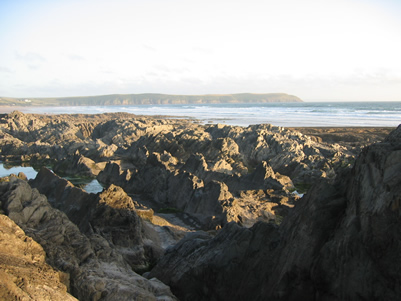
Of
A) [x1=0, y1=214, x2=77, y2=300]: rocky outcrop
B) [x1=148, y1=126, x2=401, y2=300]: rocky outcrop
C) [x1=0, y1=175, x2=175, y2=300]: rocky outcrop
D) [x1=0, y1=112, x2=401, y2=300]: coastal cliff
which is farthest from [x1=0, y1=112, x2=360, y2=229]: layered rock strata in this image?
[x1=0, y1=214, x2=77, y2=300]: rocky outcrop

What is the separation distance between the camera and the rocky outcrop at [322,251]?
9125 millimetres

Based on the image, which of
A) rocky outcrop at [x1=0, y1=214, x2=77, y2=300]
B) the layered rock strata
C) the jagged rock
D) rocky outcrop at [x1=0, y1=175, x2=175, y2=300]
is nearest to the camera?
rocky outcrop at [x1=0, y1=214, x2=77, y2=300]

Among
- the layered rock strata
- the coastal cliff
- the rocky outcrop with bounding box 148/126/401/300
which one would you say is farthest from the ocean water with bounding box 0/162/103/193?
the rocky outcrop with bounding box 148/126/401/300

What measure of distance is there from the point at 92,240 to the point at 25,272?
6.01 meters

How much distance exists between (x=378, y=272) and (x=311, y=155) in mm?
42215

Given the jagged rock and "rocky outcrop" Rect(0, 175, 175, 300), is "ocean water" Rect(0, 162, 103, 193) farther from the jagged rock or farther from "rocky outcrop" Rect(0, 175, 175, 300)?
"rocky outcrop" Rect(0, 175, 175, 300)

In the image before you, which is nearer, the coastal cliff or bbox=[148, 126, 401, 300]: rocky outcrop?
bbox=[148, 126, 401, 300]: rocky outcrop

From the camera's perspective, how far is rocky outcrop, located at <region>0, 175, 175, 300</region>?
11.7 meters

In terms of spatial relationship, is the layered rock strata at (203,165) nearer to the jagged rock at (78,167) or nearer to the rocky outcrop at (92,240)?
the jagged rock at (78,167)

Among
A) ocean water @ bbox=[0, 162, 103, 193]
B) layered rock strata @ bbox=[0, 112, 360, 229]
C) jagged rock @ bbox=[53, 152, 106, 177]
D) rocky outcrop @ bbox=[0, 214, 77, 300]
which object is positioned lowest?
ocean water @ bbox=[0, 162, 103, 193]

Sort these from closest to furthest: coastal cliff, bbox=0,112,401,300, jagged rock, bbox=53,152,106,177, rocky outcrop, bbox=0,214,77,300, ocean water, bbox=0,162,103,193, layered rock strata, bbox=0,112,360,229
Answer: rocky outcrop, bbox=0,214,77,300, coastal cliff, bbox=0,112,401,300, layered rock strata, bbox=0,112,360,229, ocean water, bbox=0,162,103,193, jagged rock, bbox=53,152,106,177

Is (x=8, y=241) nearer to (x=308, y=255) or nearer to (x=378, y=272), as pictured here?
(x=308, y=255)

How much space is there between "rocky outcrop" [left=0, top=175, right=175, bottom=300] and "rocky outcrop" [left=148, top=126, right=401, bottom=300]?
204cm

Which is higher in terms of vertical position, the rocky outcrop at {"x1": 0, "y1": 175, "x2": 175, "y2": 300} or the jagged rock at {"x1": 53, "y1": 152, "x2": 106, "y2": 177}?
the rocky outcrop at {"x1": 0, "y1": 175, "x2": 175, "y2": 300}
